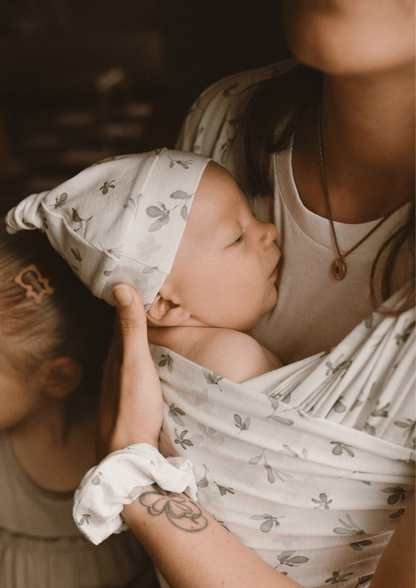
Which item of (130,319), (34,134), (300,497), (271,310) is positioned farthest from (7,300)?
(34,134)

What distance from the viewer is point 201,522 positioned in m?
0.76

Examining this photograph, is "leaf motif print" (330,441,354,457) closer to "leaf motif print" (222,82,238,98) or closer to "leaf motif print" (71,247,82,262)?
"leaf motif print" (71,247,82,262)

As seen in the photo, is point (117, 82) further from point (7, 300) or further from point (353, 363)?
point (353, 363)

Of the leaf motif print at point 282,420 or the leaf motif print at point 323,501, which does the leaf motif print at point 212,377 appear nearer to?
the leaf motif print at point 282,420

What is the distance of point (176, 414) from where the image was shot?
83 cm

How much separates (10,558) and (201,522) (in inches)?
23.9

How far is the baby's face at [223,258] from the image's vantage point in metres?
0.85

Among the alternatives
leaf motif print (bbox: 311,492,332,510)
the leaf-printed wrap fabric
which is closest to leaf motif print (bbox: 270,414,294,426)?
the leaf-printed wrap fabric

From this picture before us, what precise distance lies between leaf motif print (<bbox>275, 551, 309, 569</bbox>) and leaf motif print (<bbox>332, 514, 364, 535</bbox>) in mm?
81

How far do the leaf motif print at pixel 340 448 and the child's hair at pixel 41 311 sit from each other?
570 millimetres

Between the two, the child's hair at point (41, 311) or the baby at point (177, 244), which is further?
the child's hair at point (41, 311)

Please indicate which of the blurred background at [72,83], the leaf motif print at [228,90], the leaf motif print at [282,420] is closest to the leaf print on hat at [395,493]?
the leaf motif print at [282,420]

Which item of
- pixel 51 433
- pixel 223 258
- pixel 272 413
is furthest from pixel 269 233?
pixel 51 433

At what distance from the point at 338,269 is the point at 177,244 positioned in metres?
0.25
